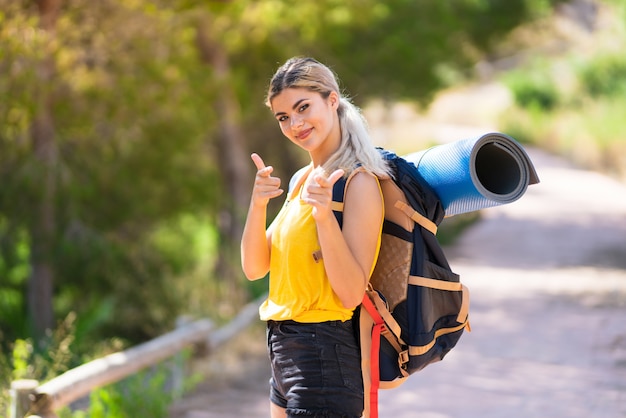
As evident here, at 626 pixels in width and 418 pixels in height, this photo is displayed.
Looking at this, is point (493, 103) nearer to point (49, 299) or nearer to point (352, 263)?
point (49, 299)

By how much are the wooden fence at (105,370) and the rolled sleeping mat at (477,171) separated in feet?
8.11

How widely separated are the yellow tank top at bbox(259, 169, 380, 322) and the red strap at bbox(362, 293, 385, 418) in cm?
6

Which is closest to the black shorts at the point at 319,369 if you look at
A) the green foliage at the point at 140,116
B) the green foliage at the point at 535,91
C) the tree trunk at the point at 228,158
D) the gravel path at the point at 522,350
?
the gravel path at the point at 522,350

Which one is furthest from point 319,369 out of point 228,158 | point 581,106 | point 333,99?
point 581,106

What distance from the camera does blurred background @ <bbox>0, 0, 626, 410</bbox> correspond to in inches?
339

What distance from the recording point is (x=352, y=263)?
98.3 inches

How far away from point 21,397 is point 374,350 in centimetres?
227

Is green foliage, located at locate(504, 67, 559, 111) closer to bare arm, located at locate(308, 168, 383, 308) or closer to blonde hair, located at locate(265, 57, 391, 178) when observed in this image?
blonde hair, located at locate(265, 57, 391, 178)

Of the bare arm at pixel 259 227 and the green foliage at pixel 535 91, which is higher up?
the green foliage at pixel 535 91

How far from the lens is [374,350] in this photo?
2643 millimetres

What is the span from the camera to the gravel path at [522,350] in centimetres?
628

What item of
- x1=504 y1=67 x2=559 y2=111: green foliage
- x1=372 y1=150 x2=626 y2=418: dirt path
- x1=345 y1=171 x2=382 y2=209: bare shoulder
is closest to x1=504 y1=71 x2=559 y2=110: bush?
x1=504 y1=67 x2=559 y2=111: green foliage

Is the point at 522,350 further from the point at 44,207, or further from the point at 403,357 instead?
the point at 403,357

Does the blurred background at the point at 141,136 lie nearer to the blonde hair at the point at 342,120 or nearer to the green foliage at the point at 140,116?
the green foliage at the point at 140,116
